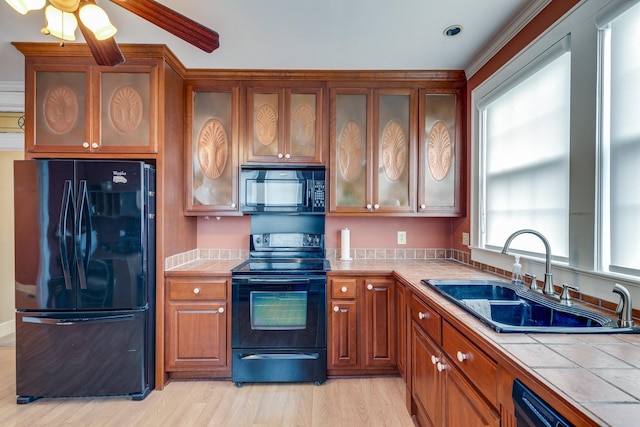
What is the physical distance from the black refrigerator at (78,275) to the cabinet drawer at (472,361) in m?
1.97

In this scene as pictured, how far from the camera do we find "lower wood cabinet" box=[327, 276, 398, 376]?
7.57 ft

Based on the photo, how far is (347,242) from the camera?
2754mm

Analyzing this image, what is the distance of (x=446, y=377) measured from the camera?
1387mm

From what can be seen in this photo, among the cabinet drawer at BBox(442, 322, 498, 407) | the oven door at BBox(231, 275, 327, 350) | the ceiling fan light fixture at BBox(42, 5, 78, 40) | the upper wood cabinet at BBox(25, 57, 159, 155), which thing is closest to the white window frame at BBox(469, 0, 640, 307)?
the cabinet drawer at BBox(442, 322, 498, 407)

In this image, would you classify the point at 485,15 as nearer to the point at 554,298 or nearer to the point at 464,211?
the point at 464,211

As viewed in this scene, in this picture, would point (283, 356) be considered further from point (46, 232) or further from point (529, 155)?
point (529, 155)

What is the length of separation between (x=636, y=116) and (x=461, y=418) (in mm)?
1407

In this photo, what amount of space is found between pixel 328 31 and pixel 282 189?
1221 millimetres

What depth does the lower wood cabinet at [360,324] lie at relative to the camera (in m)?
2.31

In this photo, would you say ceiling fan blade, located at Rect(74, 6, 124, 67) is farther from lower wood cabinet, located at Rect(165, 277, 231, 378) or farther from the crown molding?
the crown molding

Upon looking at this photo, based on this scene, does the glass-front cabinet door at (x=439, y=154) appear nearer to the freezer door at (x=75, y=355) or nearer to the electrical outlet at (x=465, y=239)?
the electrical outlet at (x=465, y=239)

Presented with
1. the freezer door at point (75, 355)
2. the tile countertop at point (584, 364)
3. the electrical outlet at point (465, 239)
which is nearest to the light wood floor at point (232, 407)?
the freezer door at point (75, 355)

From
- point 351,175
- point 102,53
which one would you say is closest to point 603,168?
point 351,175

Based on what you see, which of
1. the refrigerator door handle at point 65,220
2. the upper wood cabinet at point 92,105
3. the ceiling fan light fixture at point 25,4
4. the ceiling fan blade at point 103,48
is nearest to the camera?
the ceiling fan light fixture at point 25,4
